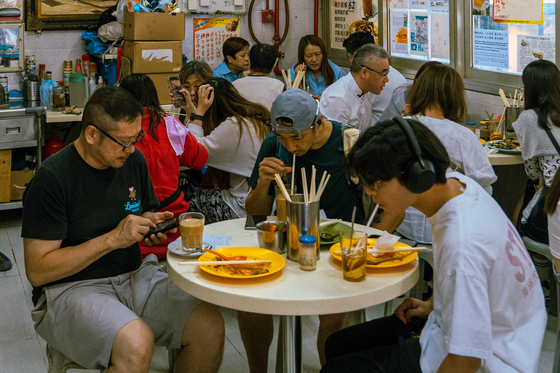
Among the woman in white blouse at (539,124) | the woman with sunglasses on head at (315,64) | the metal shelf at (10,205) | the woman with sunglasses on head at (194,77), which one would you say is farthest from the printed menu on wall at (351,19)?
the metal shelf at (10,205)

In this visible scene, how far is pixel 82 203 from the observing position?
2.03 metres

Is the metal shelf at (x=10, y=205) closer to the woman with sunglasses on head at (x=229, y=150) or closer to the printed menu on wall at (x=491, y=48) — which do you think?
the woman with sunglasses on head at (x=229, y=150)

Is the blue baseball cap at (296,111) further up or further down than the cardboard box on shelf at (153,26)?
further down

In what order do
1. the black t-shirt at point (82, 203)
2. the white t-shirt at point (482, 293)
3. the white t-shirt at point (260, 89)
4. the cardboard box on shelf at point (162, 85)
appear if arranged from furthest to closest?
the cardboard box on shelf at point (162, 85), the white t-shirt at point (260, 89), the black t-shirt at point (82, 203), the white t-shirt at point (482, 293)

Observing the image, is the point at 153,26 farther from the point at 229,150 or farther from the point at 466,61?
the point at 466,61

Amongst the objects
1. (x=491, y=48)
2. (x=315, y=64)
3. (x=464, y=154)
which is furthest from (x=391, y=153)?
(x=315, y=64)

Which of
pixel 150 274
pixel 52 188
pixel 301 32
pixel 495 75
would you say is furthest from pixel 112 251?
pixel 301 32

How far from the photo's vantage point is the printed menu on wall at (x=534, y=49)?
4055mm

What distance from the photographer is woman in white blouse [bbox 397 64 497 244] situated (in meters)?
2.83

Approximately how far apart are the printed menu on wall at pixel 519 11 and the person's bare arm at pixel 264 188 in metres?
2.75

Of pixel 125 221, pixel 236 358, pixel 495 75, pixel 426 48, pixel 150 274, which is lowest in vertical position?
pixel 236 358

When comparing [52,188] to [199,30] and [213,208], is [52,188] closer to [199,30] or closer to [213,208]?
[213,208]

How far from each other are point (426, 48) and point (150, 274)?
3991 millimetres

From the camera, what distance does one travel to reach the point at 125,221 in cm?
196
